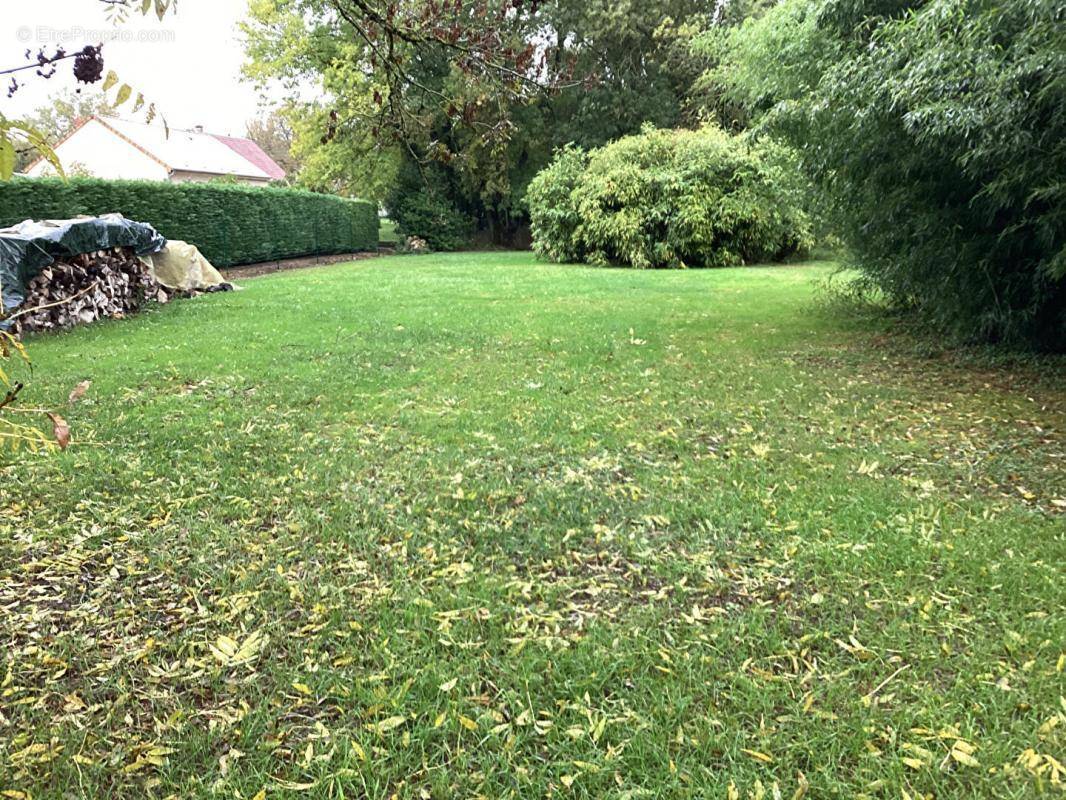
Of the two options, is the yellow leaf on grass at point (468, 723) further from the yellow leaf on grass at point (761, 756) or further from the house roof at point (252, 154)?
the house roof at point (252, 154)

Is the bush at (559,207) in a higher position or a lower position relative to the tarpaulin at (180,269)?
higher

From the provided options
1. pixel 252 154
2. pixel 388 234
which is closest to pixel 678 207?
pixel 388 234

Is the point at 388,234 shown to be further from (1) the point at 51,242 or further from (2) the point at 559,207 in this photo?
(1) the point at 51,242

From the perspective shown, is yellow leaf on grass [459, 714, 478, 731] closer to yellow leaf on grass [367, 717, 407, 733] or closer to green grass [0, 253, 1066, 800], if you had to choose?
green grass [0, 253, 1066, 800]

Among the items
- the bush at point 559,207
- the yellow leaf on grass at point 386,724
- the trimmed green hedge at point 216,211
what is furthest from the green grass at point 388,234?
the yellow leaf on grass at point 386,724

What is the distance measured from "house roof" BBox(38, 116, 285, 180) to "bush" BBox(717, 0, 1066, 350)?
21.2 m

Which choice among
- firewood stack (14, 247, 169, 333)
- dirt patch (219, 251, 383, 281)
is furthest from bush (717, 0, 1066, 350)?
dirt patch (219, 251, 383, 281)

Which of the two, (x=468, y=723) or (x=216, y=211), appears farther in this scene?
(x=216, y=211)

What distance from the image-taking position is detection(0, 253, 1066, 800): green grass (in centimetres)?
171

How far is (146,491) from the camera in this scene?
3234 millimetres

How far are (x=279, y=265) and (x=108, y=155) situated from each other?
13.4m

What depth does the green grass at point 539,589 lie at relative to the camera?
1.71 m

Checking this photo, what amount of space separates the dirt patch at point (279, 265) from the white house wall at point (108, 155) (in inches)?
380

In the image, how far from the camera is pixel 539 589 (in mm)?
2461
